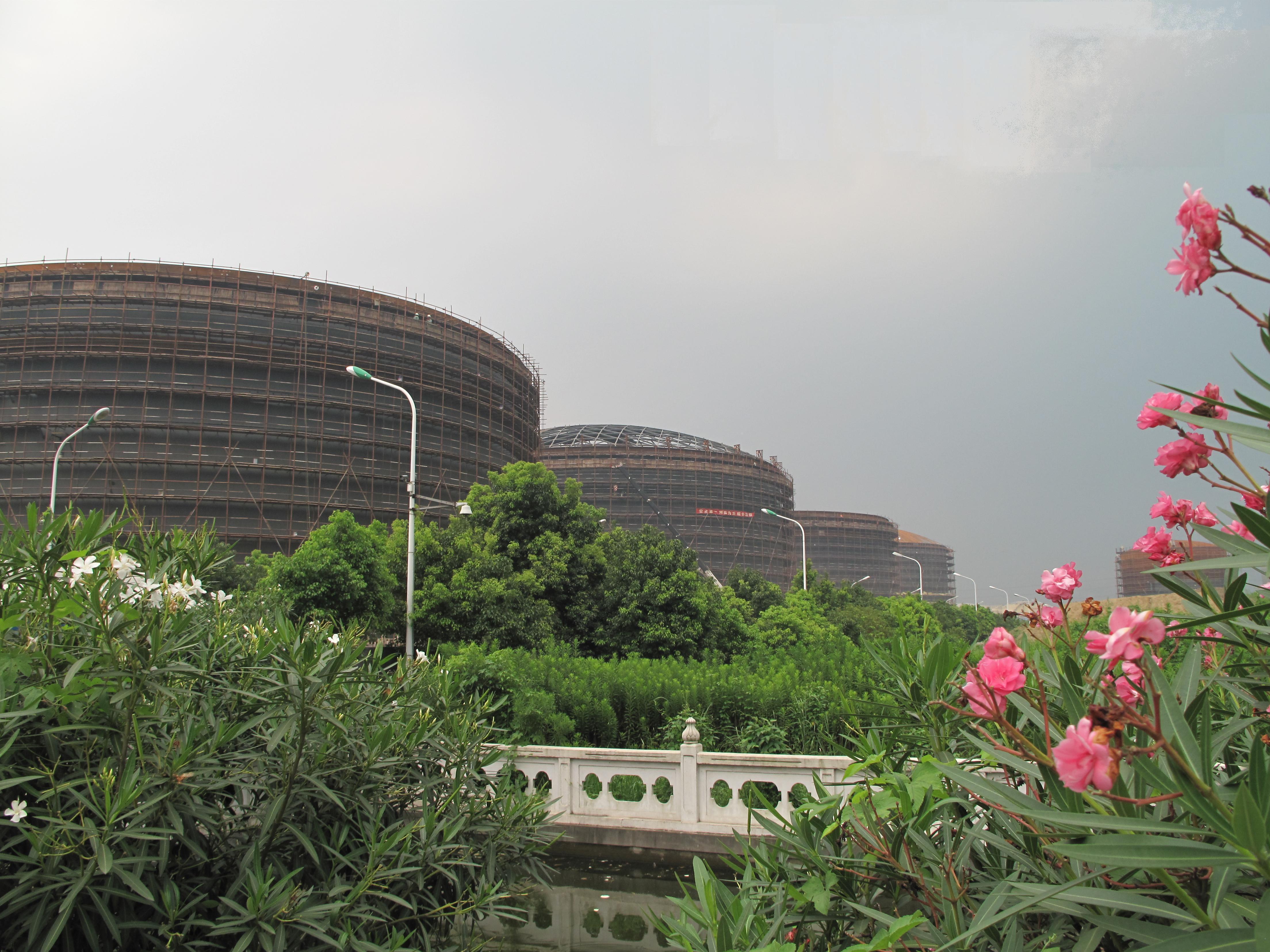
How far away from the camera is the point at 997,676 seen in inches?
63.6

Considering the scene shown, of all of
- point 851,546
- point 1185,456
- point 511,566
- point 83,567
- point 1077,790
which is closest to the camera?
point 1077,790

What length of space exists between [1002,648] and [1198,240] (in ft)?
2.91

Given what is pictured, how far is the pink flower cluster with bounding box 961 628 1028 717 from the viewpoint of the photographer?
1.59 meters

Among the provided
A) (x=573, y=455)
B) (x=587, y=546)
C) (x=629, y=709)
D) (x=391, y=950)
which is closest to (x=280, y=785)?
(x=391, y=950)

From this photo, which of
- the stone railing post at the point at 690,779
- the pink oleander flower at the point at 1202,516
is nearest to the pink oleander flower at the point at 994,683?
the pink oleander flower at the point at 1202,516

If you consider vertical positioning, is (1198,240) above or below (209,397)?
below

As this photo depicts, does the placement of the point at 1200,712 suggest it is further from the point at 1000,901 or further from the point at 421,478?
the point at 421,478

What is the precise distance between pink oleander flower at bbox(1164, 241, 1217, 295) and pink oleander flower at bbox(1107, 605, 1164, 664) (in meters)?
0.77

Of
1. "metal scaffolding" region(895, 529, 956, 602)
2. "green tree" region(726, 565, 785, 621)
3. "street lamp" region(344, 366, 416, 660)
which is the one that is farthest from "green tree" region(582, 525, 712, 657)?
"metal scaffolding" region(895, 529, 956, 602)

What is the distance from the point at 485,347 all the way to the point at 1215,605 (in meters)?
32.5

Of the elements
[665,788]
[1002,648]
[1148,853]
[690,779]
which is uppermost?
[1002,648]

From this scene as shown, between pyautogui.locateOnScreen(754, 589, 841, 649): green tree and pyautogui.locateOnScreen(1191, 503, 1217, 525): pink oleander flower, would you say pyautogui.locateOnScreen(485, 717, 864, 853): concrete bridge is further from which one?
pyautogui.locateOnScreen(754, 589, 841, 649): green tree

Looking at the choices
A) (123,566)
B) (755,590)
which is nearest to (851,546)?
(755,590)

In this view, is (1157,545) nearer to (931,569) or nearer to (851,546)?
(851,546)
